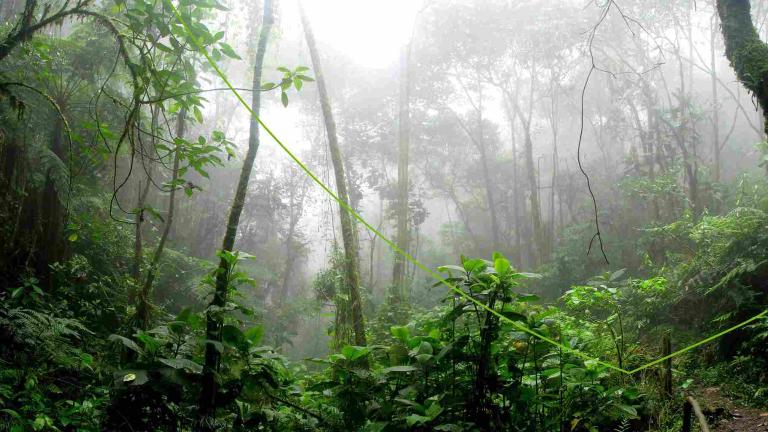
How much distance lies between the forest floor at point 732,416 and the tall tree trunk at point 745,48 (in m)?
1.93

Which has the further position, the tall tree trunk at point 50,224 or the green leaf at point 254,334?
the tall tree trunk at point 50,224

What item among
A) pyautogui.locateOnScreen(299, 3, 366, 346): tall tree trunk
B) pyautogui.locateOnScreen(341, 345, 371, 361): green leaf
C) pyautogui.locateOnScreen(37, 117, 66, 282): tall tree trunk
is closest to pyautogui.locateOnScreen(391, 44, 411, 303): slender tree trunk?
pyautogui.locateOnScreen(299, 3, 366, 346): tall tree trunk

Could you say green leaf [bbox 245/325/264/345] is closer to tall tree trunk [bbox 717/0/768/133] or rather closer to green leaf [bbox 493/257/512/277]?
green leaf [bbox 493/257/512/277]

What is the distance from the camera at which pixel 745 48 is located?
8.84ft

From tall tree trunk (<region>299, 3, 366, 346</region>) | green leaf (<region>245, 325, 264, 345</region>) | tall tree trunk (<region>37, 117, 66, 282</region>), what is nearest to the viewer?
green leaf (<region>245, 325, 264, 345</region>)

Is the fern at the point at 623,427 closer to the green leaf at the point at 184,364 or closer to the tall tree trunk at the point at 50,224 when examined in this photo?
the green leaf at the point at 184,364

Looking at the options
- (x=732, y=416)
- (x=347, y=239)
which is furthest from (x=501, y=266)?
(x=347, y=239)

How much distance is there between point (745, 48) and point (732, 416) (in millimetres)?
2451

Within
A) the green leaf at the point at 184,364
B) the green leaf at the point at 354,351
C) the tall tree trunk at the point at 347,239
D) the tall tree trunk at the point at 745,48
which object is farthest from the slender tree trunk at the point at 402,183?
the tall tree trunk at the point at 745,48

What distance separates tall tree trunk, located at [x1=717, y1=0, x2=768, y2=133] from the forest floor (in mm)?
1927

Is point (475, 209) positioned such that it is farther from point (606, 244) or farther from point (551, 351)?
point (551, 351)

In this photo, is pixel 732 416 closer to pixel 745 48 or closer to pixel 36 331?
pixel 745 48

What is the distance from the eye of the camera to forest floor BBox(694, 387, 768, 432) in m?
3.25

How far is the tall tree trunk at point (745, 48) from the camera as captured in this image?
8.37ft
